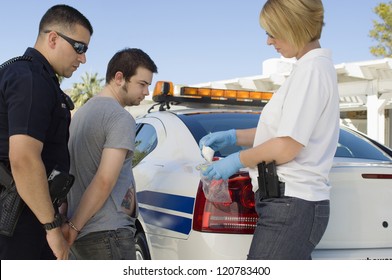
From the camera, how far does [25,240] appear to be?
211 cm

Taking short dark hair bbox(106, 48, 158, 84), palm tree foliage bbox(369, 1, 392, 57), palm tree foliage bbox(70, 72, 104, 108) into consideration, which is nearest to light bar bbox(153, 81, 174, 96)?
short dark hair bbox(106, 48, 158, 84)

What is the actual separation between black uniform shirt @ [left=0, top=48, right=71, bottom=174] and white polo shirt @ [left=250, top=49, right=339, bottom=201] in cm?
78

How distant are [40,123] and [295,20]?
0.99 metres

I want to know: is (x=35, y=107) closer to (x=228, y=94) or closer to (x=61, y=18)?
(x=61, y=18)

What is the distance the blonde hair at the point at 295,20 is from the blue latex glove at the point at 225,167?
49cm

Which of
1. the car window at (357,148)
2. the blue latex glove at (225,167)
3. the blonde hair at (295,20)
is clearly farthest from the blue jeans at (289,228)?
the car window at (357,148)

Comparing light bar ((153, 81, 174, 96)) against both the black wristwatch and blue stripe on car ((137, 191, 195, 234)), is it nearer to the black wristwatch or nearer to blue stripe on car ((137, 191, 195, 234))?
blue stripe on car ((137, 191, 195, 234))

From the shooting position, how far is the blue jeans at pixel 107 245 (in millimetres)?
2467

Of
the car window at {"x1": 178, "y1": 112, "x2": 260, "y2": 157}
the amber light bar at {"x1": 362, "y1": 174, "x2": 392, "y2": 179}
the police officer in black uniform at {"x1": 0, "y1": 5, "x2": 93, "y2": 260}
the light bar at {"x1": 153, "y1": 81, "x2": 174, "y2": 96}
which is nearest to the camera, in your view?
the police officer in black uniform at {"x1": 0, "y1": 5, "x2": 93, "y2": 260}

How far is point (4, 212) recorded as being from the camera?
2.05 m

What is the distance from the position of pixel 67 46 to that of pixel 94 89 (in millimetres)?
50857

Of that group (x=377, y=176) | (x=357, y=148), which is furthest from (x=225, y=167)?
(x=357, y=148)

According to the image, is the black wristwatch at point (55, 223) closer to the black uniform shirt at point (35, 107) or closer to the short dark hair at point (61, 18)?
the black uniform shirt at point (35, 107)

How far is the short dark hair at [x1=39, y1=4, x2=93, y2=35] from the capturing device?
2225 mm
